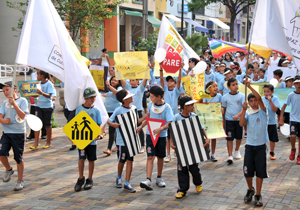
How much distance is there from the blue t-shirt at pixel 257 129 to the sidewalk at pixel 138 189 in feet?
2.81

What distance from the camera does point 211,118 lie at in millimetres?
7801

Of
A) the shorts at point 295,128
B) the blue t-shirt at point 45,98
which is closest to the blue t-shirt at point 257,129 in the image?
the shorts at point 295,128

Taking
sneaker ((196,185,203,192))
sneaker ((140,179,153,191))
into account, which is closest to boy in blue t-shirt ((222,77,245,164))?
sneaker ((196,185,203,192))

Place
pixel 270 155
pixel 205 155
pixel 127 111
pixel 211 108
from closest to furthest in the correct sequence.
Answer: pixel 205 155 → pixel 127 111 → pixel 211 108 → pixel 270 155

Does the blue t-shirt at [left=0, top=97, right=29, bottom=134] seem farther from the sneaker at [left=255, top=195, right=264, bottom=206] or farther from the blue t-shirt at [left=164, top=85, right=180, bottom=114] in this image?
the sneaker at [left=255, top=195, right=264, bottom=206]

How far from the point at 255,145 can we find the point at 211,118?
1.85 meters

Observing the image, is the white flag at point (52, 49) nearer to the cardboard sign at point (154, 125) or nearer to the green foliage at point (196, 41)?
the cardboard sign at point (154, 125)

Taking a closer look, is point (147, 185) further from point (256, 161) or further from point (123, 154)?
point (256, 161)

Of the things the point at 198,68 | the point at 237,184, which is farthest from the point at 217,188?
the point at 198,68

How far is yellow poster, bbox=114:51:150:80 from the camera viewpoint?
27.4ft

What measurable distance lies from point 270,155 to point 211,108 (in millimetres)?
1732

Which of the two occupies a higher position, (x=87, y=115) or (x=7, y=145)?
(x=87, y=115)

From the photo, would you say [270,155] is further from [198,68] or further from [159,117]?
[159,117]

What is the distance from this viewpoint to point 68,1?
53.8 feet
